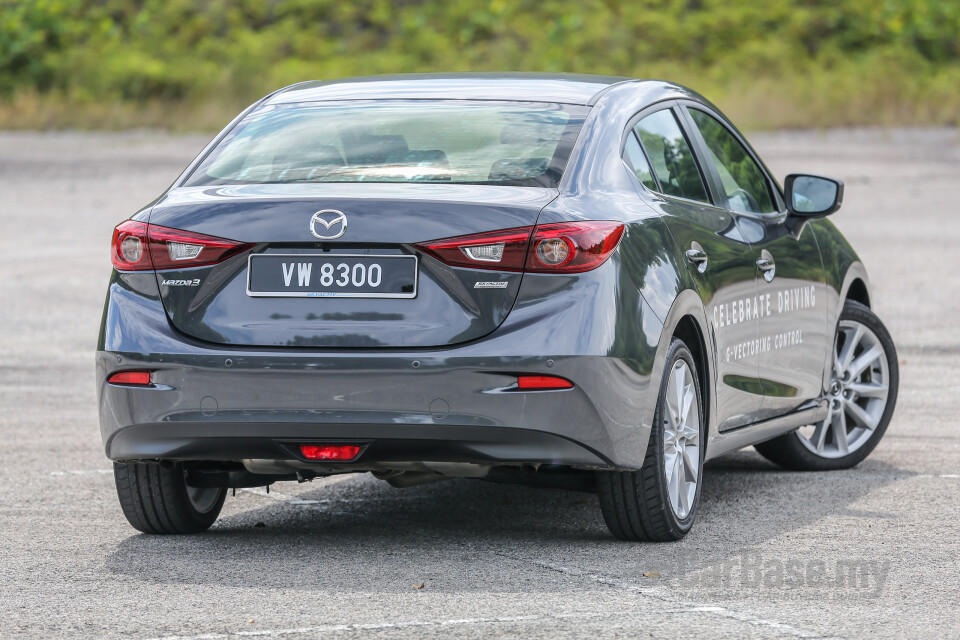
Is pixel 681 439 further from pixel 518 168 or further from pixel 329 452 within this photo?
pixel 329 452

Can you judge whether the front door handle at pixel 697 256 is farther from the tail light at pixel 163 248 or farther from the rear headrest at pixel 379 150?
the tail light at pixel 163 248

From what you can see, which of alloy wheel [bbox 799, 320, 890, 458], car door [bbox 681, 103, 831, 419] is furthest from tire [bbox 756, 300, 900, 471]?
car door [bbox 681, 103, 831, 419]

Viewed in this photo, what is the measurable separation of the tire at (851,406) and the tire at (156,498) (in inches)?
117

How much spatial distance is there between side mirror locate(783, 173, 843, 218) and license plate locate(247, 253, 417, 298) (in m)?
2.61

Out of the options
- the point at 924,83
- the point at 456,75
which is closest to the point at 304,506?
the point at 456,75

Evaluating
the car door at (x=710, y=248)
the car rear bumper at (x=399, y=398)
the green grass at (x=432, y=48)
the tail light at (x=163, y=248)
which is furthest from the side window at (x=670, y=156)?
the green grass at (x=432, y=48)

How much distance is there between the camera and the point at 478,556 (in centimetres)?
634

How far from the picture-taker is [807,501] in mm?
7574

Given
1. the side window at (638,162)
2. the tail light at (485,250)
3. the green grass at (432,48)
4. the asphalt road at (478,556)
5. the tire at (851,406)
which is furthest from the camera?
the green grass at (432,48)

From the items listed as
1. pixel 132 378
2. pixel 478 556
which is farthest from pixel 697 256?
pixel 132 378

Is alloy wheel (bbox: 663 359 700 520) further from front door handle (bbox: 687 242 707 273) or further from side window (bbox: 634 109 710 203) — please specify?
side window (bbox: 634 109 710 203)

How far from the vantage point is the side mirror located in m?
7.91

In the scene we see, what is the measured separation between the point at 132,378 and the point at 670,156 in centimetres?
230

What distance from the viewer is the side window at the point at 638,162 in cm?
663
